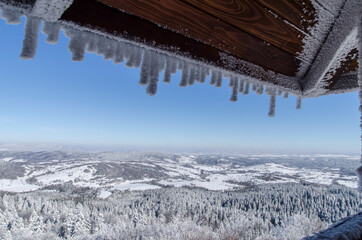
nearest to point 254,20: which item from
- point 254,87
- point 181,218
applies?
point 254,87

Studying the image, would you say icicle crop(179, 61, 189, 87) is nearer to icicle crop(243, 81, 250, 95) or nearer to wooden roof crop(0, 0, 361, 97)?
wooden roof crop(0, 0, 361, 97)

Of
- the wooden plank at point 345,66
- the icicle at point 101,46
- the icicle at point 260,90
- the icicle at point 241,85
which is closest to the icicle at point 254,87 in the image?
the icicle at point 260,90

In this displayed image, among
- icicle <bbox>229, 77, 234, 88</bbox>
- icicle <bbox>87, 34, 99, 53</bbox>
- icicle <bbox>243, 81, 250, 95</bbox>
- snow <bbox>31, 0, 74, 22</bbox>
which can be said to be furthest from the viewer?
icicle <bbox>243, 81, 250, 95</bbox>

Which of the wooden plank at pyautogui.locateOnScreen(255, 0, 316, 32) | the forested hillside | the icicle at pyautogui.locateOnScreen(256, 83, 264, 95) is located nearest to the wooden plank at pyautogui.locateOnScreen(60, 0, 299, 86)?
the wooden plank at pyautogui.locateOnScreen(255, 0, 316, 32)

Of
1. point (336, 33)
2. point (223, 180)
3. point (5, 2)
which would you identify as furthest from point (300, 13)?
point (223, 180)

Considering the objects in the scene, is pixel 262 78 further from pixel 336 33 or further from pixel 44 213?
pixel 44 213

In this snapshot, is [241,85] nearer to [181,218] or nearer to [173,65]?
[173,65]
